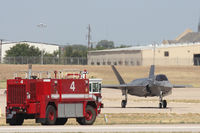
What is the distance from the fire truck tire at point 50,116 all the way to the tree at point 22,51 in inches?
4498

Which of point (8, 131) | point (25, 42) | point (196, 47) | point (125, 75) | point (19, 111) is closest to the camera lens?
point (8, 131)

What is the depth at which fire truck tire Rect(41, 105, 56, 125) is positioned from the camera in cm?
2434

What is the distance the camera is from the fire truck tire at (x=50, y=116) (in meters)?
24.3

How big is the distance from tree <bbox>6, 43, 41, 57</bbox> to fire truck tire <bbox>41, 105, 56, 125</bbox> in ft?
375

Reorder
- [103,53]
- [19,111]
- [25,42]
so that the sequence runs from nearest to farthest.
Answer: [19,111] → [103,53] → [25,42]

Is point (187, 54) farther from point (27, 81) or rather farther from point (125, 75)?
point (27, 81)

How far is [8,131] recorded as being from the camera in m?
21.9

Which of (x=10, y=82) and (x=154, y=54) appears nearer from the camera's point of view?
(x=10, y=82)

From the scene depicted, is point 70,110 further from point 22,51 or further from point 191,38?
point 191,38

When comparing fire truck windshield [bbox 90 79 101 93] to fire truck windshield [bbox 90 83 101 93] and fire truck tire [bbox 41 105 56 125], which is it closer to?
fire truck windshield [bbox 90 83 101 93]

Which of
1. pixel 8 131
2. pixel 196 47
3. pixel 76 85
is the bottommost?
pixel 8 131

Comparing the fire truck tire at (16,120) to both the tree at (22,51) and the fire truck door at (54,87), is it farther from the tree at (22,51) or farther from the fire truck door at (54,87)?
the tree at (22,51)

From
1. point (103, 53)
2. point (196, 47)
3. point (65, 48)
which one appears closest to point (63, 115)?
point (196, 47)

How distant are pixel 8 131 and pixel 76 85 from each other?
4.41 m
